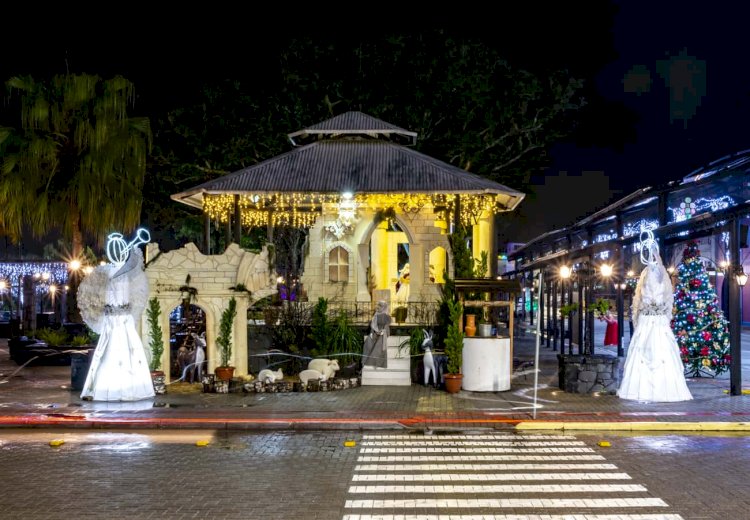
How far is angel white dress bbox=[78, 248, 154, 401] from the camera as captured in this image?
611 inches

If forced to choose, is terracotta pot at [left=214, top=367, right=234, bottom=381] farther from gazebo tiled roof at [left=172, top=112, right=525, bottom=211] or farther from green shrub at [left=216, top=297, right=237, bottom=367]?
gazebo tiled roof at [left=172, top=112, right=525, bottom=211]

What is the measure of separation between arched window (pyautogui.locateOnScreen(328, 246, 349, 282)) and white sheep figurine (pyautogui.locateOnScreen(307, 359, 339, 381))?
7.65 metres

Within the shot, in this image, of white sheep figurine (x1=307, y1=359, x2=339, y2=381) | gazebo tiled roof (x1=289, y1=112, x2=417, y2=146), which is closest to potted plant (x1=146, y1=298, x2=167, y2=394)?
white sheep figurine (x1=307, y1=359, x2=339, y2=381)

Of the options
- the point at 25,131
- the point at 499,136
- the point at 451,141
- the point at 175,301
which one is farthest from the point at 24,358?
the point at 499,136

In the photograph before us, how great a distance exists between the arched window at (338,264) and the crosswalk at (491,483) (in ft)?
45.3

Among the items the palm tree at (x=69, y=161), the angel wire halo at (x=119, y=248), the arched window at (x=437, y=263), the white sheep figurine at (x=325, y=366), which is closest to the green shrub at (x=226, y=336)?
the white sheep figurine at (x=325, y=366)

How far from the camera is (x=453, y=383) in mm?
16703

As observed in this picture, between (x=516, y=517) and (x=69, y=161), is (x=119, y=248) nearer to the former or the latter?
(x=516, y=517)

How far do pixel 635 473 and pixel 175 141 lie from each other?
28017 millimetres

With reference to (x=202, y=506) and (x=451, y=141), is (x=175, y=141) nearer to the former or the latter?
(x=451, y=141)

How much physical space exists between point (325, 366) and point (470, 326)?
3239mm

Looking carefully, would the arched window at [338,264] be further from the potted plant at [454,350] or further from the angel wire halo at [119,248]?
the angel wire halo at [119,248]

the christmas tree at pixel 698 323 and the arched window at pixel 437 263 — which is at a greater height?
the arched window at pixel 437 263

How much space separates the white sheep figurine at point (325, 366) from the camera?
58.1 ft
